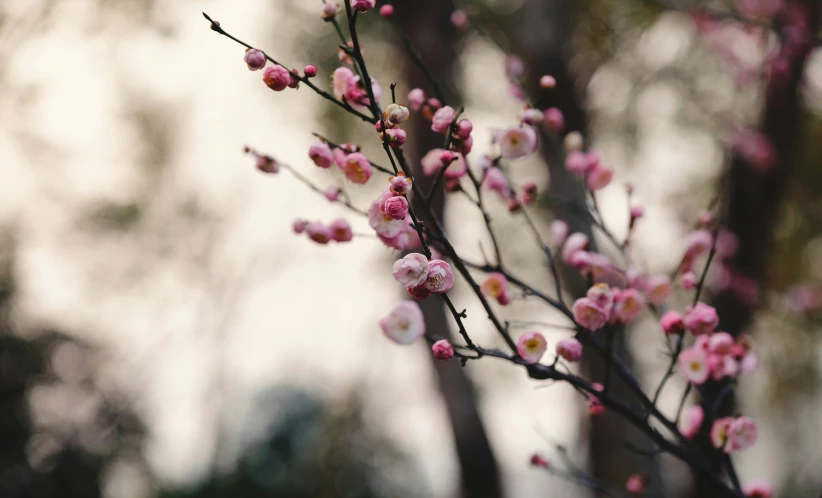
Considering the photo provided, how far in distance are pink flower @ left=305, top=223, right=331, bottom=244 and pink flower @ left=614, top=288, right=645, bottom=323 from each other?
47 centimetres

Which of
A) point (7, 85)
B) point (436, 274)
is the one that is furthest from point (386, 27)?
point (436, 274)

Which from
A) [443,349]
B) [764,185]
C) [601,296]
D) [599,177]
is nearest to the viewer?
[443,349]

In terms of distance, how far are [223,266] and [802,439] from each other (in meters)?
7.07

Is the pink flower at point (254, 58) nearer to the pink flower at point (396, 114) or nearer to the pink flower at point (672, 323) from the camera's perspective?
the pink flower at point (396, 114)

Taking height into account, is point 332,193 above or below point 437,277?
below

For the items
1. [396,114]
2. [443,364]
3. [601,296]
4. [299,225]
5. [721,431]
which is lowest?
[443,364]

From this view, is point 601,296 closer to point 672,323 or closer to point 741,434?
point 672,323

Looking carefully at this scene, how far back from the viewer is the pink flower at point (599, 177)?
3.70ft

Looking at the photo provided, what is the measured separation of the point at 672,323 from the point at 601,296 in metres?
0.14

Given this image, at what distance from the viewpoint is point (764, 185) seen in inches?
82.4

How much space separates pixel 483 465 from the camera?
239 centimetres

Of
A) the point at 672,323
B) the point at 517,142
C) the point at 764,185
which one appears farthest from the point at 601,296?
the point at 764,185

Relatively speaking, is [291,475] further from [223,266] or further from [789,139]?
[789,139]

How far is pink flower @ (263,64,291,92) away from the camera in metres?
0.67
